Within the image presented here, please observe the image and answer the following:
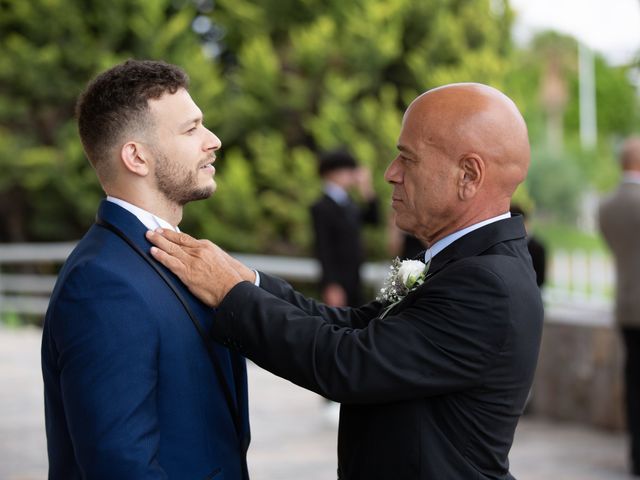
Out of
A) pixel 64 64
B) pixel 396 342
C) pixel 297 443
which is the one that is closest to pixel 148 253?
pixel 396 342

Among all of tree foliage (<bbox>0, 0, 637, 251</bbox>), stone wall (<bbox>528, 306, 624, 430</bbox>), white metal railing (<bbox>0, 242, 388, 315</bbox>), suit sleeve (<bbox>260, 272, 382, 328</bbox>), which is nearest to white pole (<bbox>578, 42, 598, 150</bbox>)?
tree foliage (<bbox>0, 0, 637, 251</bbox>)

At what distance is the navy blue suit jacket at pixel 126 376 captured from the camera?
6.50ft

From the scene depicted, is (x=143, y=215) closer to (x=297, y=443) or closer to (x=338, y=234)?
(x=297, y=443)

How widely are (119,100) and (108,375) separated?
626 mm

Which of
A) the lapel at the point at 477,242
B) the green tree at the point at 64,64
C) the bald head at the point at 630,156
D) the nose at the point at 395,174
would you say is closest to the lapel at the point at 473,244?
the lapel at the point at 477,242

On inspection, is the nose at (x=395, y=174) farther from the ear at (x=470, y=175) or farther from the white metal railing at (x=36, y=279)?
the white metal railing at (x=36, y=279)

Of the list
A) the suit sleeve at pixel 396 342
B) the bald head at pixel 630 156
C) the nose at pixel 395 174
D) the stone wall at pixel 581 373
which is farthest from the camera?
the stone wall at pixel 581 373

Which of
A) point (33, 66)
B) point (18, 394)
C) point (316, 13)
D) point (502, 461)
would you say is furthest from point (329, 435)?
point (33, 66)

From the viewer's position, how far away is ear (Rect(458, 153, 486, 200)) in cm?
224

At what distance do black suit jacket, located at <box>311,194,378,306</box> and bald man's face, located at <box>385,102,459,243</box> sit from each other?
4.65m

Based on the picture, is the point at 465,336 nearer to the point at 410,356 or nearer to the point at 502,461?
the point at 410,356

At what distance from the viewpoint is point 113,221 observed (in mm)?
2180

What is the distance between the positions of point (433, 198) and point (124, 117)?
752 millimetres

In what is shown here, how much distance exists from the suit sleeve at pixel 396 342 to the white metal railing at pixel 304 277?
4989 millimetres
